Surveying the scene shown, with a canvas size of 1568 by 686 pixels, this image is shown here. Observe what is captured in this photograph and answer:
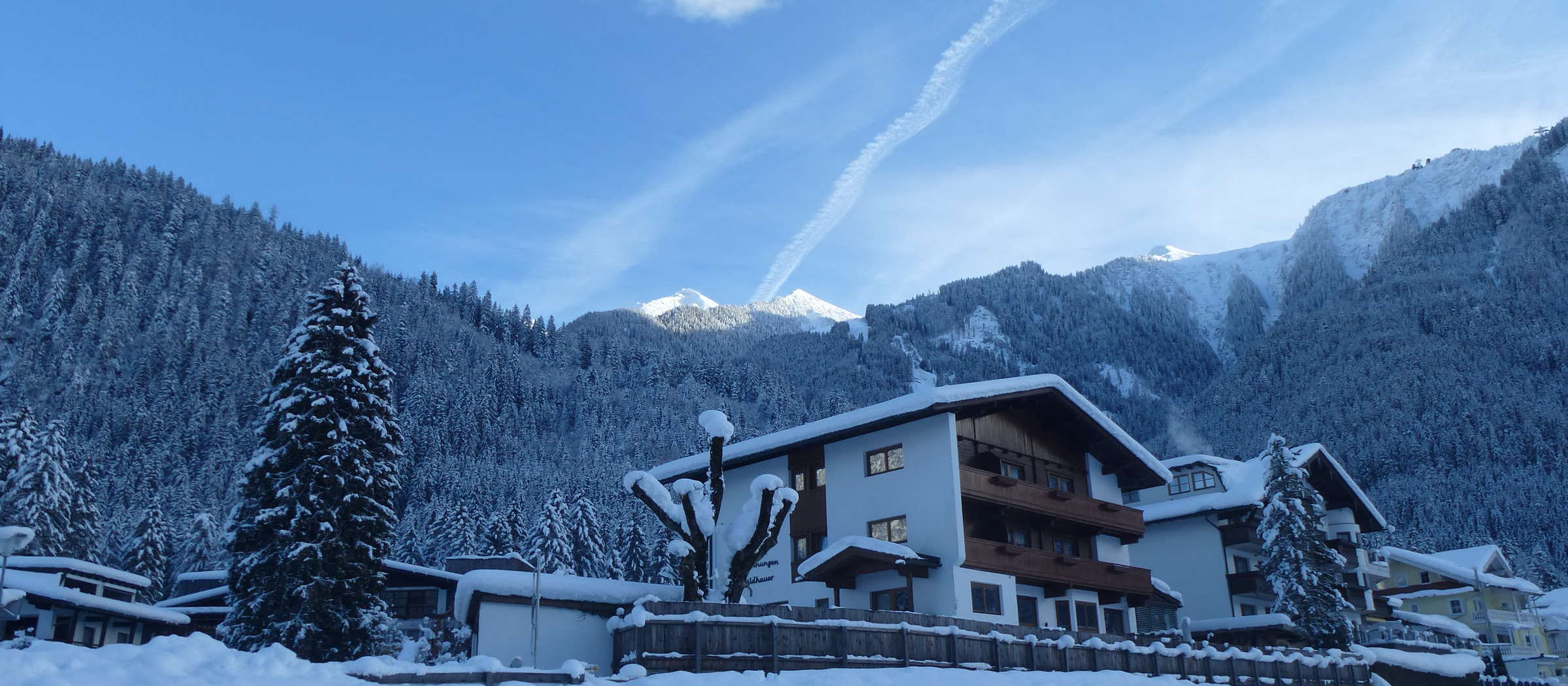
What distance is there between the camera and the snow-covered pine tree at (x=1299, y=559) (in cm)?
4300

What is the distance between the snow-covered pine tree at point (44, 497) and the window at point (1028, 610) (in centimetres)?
5627

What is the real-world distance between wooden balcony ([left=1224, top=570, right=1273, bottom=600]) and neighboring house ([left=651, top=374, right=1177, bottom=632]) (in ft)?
25.3

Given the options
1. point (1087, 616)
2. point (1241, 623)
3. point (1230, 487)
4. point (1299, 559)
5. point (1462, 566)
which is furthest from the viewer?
point (1462, 566)

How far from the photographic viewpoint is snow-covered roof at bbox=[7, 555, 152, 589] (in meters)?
45.2

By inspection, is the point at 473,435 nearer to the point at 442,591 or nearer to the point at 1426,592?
the point at 442,591

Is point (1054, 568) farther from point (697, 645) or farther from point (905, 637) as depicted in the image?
point (697, 645)

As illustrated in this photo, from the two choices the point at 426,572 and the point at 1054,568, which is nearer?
the point at 1054,568

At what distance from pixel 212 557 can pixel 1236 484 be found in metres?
68.0

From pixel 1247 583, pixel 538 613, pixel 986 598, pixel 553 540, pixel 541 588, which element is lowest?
pixel 538 613

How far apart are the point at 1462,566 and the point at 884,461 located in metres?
57.9

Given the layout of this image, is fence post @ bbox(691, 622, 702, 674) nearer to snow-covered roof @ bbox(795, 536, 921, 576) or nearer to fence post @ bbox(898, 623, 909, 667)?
fence post @ bbox(898, 623, 909, 667)

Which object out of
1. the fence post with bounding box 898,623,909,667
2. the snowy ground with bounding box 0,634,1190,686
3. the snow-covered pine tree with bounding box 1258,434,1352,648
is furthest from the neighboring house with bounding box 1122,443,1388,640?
the snowy ground with bounding box 0,634,1190,686

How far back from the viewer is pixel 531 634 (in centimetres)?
3002

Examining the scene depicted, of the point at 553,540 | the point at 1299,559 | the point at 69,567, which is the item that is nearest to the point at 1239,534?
the point at 1299,559
